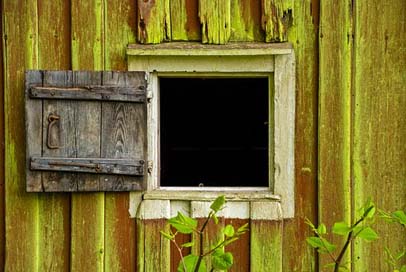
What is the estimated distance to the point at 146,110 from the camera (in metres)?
3.82

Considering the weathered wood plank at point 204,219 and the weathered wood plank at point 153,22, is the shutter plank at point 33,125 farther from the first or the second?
the weathered wood plank at point 204,219

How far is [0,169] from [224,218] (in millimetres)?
1367

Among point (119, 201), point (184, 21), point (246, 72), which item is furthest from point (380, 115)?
point (119, 201)

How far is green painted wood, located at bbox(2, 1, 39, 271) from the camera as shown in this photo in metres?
3.94

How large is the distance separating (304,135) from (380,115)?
449 millimetres

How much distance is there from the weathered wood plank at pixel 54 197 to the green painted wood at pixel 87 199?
0.16 ft

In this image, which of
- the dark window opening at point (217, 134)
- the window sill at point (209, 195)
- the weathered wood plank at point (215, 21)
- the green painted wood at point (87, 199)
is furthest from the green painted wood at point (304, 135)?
the dark window opening at point (217, 134)

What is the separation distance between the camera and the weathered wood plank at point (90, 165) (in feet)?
12.5

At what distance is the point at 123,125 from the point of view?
3820 millimetres

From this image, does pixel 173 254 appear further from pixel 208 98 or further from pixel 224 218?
pixel 208 98

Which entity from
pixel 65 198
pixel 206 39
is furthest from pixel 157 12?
pixel 65 198

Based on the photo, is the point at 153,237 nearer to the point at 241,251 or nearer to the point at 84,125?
the point at 241,251

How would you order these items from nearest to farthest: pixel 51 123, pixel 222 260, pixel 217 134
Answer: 1. pixel 222 260
2. pixel 51 123
3. pixel 217 134

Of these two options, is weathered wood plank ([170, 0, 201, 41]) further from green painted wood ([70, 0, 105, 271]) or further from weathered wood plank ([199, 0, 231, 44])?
green painted wood ([70, 0, 105, 271])
